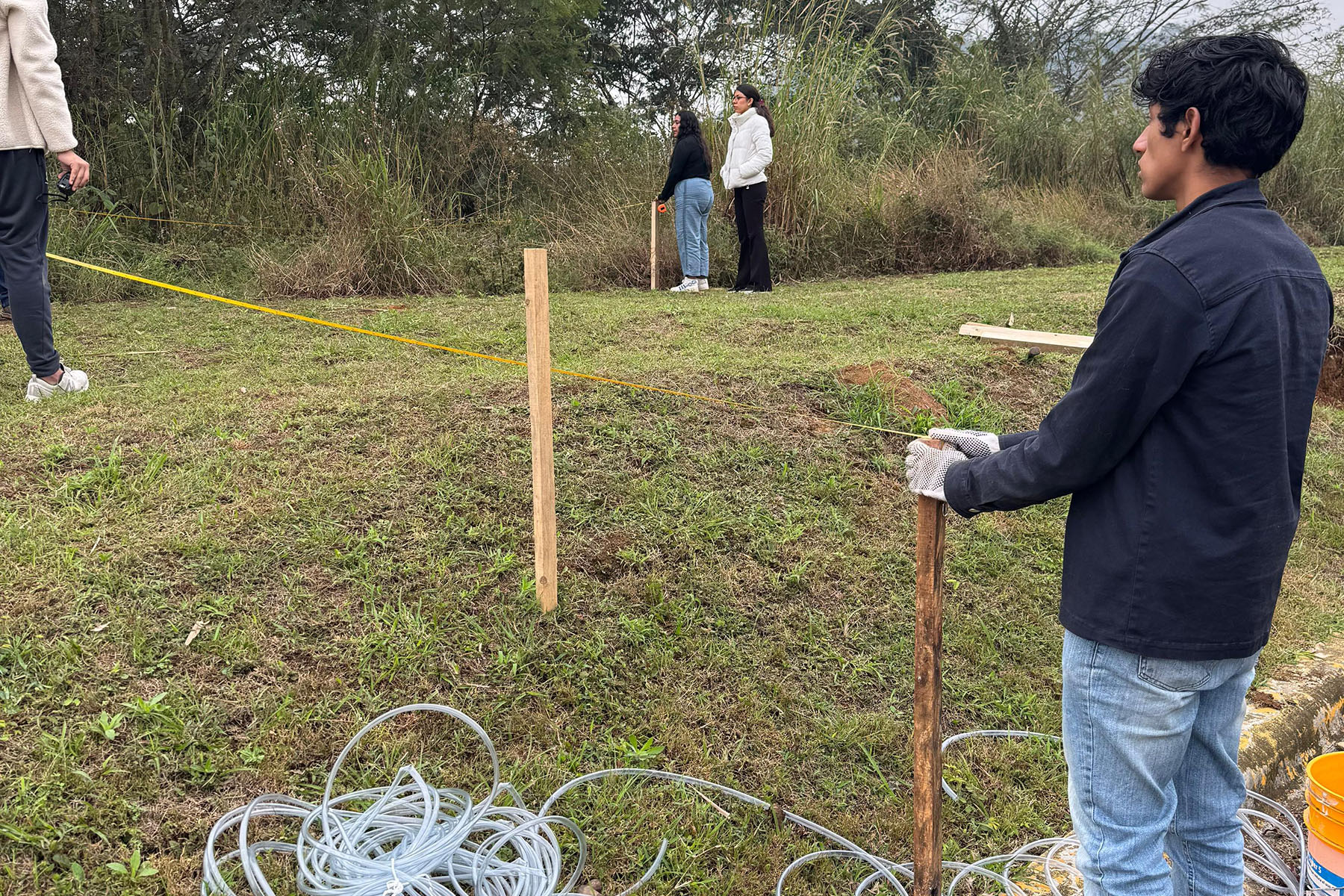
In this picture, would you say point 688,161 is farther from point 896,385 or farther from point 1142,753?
point 1142,753

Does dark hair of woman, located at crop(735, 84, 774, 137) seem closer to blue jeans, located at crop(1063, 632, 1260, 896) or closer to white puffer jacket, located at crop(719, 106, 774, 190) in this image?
white puffer jacket, located at crop(719, 106, 774, 190)

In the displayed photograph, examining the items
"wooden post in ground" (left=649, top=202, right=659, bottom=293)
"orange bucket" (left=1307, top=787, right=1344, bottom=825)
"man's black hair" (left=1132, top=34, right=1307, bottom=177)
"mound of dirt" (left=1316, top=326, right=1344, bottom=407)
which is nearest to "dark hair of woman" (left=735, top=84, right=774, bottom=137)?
"wooden post in ground" (left=649, top=202, right=659, bottom=293)

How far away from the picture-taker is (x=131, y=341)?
5883 mm

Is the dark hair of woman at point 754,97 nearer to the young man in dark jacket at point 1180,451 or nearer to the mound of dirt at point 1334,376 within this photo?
→ the mound of dirt at point 1334,376

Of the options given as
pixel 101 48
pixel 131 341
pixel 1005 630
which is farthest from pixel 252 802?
pixel 101 48

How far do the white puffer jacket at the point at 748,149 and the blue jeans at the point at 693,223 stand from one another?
300mm

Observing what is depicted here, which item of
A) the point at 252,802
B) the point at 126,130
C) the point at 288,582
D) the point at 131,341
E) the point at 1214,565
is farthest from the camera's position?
the point at 126,130

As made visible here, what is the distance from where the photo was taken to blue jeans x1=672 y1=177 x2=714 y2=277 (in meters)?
8.59

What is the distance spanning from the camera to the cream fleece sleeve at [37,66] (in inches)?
161

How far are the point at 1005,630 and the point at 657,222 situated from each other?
672 centimetres

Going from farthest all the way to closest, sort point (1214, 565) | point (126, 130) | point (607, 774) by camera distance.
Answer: point (126, 130) < point (607, 774) < point (1214, 565)

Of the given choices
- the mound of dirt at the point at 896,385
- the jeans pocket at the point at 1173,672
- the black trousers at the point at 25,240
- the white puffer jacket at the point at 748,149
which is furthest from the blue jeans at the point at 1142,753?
the white puffer jacket at the point at 748,149

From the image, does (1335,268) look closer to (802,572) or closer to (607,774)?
(802,572)

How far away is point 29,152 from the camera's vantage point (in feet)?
13.7
